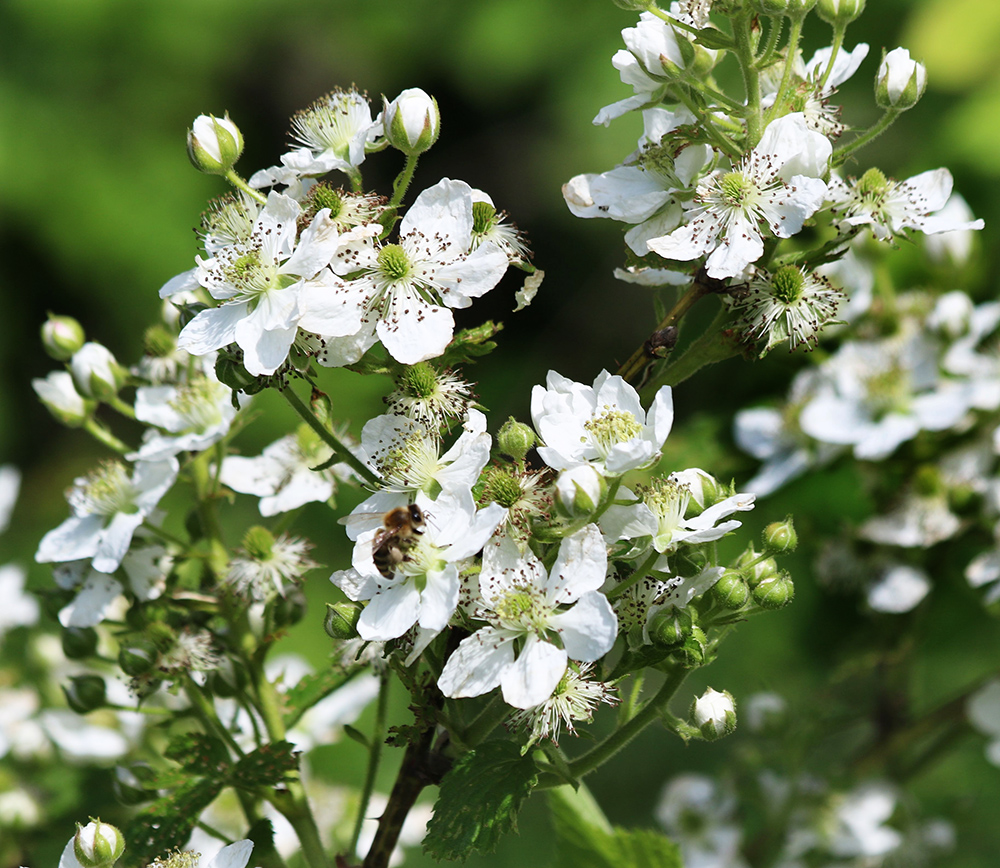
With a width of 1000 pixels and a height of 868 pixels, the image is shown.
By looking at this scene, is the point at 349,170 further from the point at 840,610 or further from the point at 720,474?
the point at 840,610

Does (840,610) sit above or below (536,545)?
below

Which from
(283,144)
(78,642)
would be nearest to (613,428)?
(78,642)

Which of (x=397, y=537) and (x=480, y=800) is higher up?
(x=397, y=537)

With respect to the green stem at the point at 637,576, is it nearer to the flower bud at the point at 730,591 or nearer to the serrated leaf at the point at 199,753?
the flower bud at the point at 730,591

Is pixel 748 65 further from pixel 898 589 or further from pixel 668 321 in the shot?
pixel 898 589

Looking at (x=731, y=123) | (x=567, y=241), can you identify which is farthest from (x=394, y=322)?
(x=567, y=241)

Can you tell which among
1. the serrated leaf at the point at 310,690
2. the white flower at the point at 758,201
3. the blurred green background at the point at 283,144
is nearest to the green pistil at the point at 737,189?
the white flower at the point at 758,201
